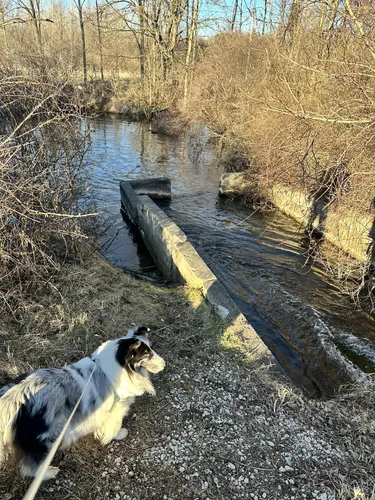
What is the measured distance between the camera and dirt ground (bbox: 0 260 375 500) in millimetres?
2990

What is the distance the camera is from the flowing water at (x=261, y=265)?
6016 mm

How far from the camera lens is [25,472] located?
2701 mm

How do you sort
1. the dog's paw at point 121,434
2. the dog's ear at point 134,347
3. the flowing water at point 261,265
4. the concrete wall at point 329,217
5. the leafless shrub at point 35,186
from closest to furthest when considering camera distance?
the dog's ear at point 134,347
the dog's paw at point 121,434
the leafless shrub at point 35,186
the flowing water at point 261,265
the concrete wall at point 329,217

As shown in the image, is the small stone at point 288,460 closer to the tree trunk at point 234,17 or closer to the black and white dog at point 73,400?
the black and white dog at point 73,400

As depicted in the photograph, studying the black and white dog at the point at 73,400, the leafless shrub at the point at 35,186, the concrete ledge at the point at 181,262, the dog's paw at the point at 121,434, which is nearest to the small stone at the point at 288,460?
the concrete ledge at the point at 181,262

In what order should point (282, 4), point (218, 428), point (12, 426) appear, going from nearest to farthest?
point (12, 426), point (218, 428), point (282, 4)

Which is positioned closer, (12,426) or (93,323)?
(12,426)

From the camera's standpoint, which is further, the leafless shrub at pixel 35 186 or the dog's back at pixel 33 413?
the leafless shrub at pixel 35 186

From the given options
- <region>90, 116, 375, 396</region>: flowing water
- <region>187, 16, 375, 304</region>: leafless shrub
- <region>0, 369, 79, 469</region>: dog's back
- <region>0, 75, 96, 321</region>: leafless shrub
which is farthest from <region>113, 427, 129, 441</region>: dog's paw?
<region>187, 16, 375, 304</region>: leafless shrub

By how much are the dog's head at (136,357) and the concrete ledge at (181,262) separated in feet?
6.20

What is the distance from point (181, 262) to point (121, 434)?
3802 millimetres

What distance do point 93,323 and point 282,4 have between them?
1091 cm

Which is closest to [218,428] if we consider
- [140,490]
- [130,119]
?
[140,490]

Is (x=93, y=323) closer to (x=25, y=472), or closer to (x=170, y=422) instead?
(x=170, y=422)
